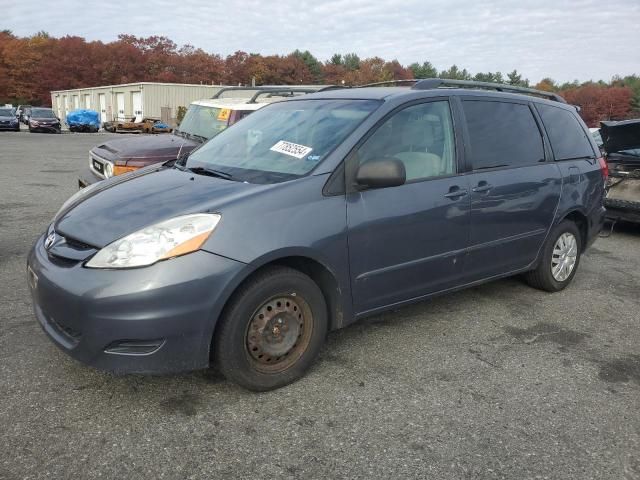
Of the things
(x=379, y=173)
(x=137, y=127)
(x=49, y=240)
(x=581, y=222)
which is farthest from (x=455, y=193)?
(x=137, y=127)

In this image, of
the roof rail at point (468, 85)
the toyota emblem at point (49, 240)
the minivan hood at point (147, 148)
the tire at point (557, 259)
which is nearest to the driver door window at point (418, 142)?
the roof rail at point (468, 85)

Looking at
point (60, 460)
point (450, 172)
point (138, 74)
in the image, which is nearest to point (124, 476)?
point (60, 460)

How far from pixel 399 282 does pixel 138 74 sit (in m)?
95.0

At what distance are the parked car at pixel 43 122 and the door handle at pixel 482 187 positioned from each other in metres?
36.1

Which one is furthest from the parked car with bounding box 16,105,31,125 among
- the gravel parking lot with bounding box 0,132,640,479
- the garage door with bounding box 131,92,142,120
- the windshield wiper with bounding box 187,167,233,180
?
the gravel parking lot with bounding box 0,132,640,479

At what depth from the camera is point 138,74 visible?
8938 cm

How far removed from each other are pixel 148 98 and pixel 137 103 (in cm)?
273

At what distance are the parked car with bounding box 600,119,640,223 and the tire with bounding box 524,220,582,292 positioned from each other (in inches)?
102

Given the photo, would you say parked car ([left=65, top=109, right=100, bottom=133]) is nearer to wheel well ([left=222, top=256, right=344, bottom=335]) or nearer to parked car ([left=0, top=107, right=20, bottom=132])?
parked car ([left=0, top=107, right=20, bottom=132])

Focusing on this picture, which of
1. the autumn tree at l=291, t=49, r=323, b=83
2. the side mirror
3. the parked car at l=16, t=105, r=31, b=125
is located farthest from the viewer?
the autumn tree at l=291, t=49, r=323, b=83

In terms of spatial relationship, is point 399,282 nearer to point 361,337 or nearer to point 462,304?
point 361,337

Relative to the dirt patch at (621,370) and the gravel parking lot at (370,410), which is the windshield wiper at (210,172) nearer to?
the gravel parking lot at (370,410)

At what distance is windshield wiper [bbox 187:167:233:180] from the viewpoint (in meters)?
3.36

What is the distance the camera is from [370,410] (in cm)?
288
